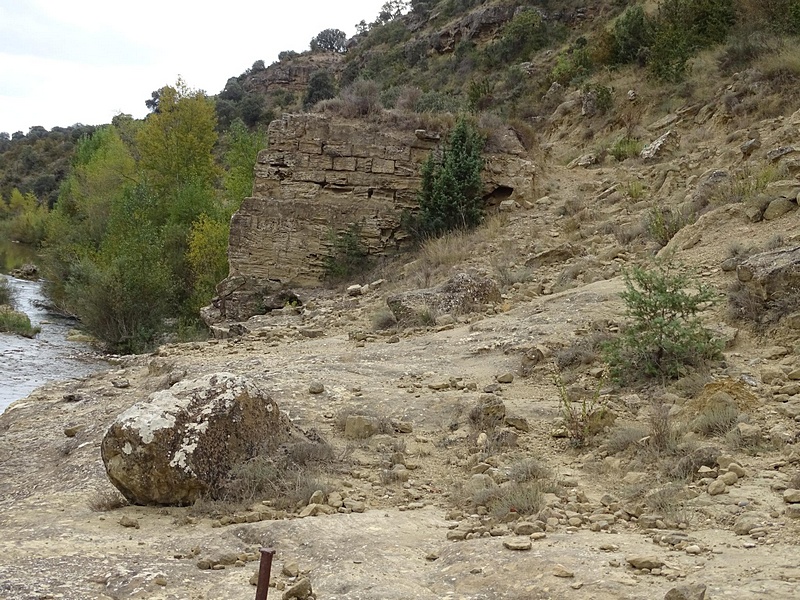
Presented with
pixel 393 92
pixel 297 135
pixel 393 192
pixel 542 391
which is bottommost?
pixel 542 391

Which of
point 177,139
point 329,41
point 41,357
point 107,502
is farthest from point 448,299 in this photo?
point 329,41

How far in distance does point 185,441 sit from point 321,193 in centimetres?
992

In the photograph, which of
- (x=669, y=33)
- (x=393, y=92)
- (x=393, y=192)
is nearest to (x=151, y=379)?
(x=393, y=192)

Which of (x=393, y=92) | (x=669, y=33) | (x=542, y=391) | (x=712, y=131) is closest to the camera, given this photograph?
(x=542, y=391)

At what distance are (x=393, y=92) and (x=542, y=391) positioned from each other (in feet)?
48.7

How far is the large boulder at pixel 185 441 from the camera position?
15.0 feet

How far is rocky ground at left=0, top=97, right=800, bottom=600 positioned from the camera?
3.29m

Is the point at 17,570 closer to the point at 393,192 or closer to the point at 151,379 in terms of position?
the point at 151,379

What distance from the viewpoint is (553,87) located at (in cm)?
2316

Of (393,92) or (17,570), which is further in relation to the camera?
(393,92)

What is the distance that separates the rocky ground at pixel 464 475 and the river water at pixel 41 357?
3532mm

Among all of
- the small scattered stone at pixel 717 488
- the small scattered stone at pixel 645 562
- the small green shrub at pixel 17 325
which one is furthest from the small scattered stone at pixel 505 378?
the small green shrub at pixel 17 325

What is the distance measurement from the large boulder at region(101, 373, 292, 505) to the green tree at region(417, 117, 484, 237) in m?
8.89

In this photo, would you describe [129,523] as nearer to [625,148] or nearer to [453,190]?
[453,190]
